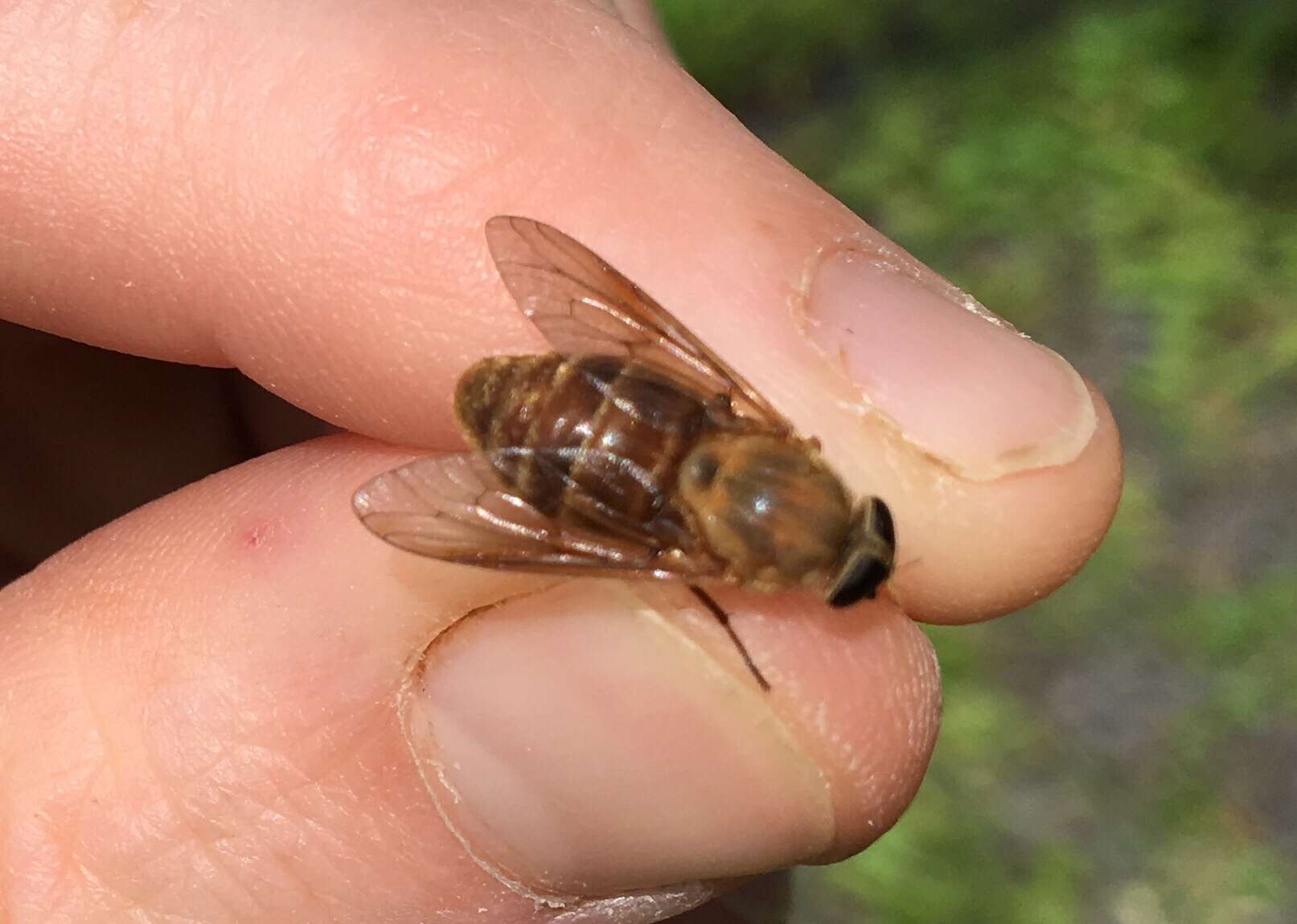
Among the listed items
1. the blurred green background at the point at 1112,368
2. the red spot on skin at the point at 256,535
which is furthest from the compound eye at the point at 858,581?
the blurred green background at the point at 1112,368

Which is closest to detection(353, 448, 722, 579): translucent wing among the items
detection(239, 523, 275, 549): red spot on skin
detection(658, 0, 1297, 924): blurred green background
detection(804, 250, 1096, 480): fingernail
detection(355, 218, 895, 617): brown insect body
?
detection(355, 218, 895, 617): brown insect body

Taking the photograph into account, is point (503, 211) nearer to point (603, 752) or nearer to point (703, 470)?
point (703, 470)

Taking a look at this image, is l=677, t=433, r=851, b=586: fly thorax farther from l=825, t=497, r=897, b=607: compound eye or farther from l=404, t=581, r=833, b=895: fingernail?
l=404, t=581, r=833, b=895: fingernail

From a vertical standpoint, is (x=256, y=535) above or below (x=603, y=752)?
above

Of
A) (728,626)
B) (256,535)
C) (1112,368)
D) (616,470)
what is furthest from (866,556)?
(1112,368)

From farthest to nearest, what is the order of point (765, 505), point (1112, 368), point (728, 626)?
point (1112, 368)
point (765, 505)
point (728, 626)

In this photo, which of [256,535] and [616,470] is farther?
[616,470]
